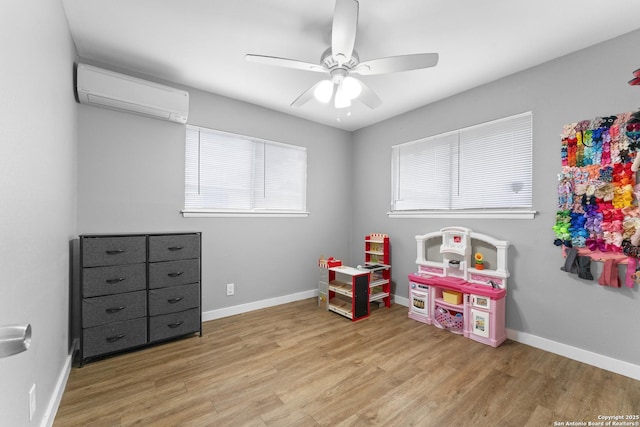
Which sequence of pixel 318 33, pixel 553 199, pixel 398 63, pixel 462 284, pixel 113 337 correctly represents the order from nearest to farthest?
pixel 398 63 < pixel 318 33 < pixel 113 337 < pixel 553 199 < pixel 462 284

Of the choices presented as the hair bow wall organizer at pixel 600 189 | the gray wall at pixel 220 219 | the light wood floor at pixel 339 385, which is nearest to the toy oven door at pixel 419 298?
the light wood floor at pixel 339 385

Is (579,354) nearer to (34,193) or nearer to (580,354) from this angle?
(580,354)

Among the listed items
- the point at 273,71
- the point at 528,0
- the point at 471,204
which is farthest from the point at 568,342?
the point at 273,71

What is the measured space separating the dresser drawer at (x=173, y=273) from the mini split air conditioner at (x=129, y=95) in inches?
55.0

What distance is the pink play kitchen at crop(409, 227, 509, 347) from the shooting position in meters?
2.58

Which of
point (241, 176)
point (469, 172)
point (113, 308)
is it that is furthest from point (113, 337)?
point (469, 172)

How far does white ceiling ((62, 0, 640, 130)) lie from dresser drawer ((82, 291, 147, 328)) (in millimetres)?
2036

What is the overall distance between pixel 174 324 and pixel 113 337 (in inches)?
17.4

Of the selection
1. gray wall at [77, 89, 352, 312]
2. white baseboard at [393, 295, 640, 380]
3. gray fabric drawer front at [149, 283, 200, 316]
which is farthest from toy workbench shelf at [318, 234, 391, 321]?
gray fabric drawer front at [149, 283, 200, 316]

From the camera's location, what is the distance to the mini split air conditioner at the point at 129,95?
2.26m

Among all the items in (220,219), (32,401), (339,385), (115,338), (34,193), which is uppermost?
(34,193)

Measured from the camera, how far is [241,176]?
3365mm

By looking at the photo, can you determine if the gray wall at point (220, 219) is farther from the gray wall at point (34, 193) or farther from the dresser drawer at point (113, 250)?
the gray wall at point (34, 193)

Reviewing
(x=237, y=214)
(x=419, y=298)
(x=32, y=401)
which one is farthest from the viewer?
(x=237, y=214)
